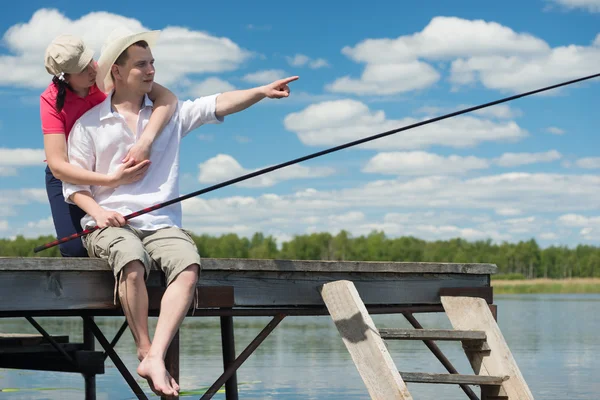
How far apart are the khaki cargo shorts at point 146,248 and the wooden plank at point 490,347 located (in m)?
1.81

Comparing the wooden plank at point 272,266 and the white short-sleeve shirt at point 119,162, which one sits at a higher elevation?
the white short-sleeve shirt at point 119,162

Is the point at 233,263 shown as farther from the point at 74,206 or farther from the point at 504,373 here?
the point at 504,373

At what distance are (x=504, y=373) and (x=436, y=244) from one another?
91628 millimetres

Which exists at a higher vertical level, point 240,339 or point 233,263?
point 233,263

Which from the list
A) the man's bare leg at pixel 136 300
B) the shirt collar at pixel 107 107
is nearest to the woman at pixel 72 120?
the shirt collar at pixel 107 107

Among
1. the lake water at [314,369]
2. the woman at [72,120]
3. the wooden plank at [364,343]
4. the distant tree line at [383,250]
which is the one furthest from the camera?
the distant tree line at [383,250]

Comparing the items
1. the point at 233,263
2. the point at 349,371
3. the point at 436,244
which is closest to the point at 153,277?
the point at 233,263

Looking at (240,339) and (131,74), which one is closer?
(131,74)

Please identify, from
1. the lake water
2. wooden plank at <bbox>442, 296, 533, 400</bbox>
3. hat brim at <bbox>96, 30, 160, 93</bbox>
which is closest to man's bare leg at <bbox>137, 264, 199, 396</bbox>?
hat brim at <bbox>96, 30, 160, 93</bbox>

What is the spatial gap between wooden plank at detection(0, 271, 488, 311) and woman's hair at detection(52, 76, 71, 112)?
0.77 meters

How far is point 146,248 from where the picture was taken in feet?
14.2

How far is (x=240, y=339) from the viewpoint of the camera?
755 inches

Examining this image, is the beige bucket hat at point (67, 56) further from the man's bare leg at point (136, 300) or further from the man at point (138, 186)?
the man's bare leg at point (136, 300)

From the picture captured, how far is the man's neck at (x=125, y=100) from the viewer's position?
455cm
